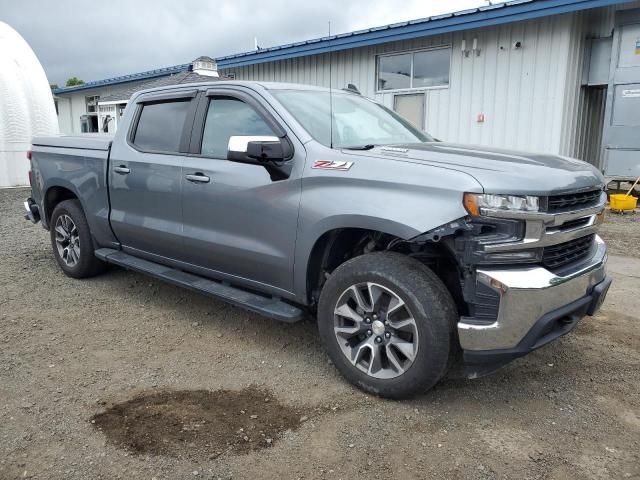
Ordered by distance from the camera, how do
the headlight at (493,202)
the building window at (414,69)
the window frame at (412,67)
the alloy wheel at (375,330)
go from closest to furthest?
the headlight at (493,202)
the alloy wheel at (375,330)
the window frame at (412,67)
the building window at (414,69)

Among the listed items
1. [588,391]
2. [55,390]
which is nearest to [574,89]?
[588,391]

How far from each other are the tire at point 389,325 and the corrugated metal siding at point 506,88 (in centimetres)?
869

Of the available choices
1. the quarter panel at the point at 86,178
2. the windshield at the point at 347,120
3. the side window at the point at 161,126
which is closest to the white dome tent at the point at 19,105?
the quarter panel at the point at 86,178

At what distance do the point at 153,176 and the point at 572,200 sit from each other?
3140 millimetres

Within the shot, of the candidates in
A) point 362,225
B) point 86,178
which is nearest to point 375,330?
point 362,225

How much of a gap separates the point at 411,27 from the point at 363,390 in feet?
32.6

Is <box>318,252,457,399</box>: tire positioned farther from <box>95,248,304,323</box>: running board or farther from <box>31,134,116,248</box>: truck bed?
<box>31,134,116,248</box>: truck bed

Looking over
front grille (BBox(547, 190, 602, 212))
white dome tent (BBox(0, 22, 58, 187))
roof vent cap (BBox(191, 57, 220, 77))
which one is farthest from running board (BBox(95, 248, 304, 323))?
white dome tent (BBox(0, 22, 58, 187))

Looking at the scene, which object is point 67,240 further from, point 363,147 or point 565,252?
point 565,252

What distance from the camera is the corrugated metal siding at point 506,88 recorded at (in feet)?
33.9

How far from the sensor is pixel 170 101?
4652 mm

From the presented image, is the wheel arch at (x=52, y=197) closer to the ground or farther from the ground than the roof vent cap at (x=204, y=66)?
closer to the ground

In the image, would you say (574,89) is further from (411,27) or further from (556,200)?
(556,200)

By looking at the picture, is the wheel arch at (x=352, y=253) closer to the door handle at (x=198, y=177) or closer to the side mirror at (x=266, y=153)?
the side mirror at (x=266, y=153)
